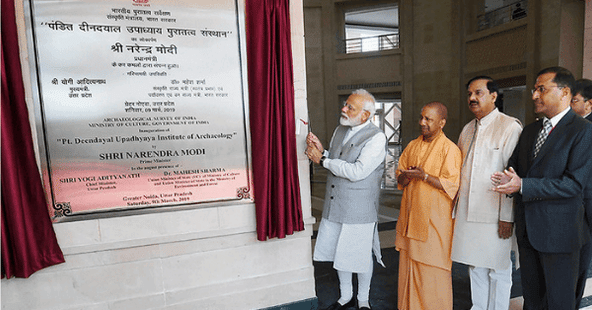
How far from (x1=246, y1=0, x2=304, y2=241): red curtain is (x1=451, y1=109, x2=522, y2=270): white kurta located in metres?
1.13

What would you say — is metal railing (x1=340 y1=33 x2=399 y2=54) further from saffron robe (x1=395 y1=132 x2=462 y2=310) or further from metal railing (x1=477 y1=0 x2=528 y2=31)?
saffron robe (x1=395 y1=132 x2=462 y2=310)

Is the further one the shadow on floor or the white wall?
the shadow on floor

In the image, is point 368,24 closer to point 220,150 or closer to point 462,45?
point 462,45

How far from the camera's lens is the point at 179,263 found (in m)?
2.28

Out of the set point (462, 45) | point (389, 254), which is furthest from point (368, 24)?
point (389, 254)

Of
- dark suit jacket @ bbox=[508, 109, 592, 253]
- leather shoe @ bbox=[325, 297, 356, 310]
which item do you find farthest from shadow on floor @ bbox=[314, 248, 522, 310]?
dark suit jacket @ bbox=[508, 109, 592, 253]

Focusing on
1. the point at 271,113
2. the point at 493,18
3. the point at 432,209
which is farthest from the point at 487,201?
the point at 493,18

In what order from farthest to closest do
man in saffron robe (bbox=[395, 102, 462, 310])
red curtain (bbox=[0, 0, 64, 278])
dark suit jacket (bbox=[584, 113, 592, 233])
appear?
man in saffron robe (bbox=[395, 102, 462, 310]), dark suit jacket (bbox=[584, 113, 592, 233]), red curtain (bbox=[0, 0, 64, 278])

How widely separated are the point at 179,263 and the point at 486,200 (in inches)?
79.8

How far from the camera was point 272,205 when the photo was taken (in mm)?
2355

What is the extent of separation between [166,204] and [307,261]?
1.10 meters

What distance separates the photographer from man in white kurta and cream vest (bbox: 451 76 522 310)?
7.02 feet

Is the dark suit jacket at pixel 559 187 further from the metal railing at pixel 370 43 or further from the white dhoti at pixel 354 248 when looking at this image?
the metal railing at pixel 370 43

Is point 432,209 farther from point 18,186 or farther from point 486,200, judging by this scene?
point 18,186
